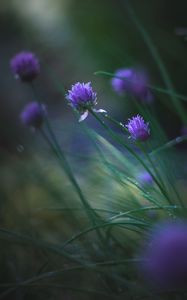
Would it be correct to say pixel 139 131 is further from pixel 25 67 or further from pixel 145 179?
pixel 25 67

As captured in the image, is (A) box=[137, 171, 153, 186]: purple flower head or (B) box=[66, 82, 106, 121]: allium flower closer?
(B) box=[66, 82, 106, 121]: allium flower

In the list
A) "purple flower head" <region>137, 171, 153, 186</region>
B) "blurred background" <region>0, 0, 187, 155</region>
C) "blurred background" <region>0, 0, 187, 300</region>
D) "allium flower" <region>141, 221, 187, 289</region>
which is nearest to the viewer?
"allium flower" <region>141, 221, 187, 289</region>

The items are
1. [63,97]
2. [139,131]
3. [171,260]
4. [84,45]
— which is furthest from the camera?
[63,97]

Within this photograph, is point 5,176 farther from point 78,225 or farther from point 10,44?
point 10,44

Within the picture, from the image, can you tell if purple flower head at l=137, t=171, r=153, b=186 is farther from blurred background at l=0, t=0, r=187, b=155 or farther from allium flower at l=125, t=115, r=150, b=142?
blurred background at l=0, t=0, r=187, b=155

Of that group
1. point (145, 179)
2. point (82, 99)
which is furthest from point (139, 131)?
point (145, 179)

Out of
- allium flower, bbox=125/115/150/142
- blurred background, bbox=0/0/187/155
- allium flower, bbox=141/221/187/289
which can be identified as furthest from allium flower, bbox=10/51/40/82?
allium flower, bbox=141/221/187/289

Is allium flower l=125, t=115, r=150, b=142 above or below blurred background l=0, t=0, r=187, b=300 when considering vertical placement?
below
